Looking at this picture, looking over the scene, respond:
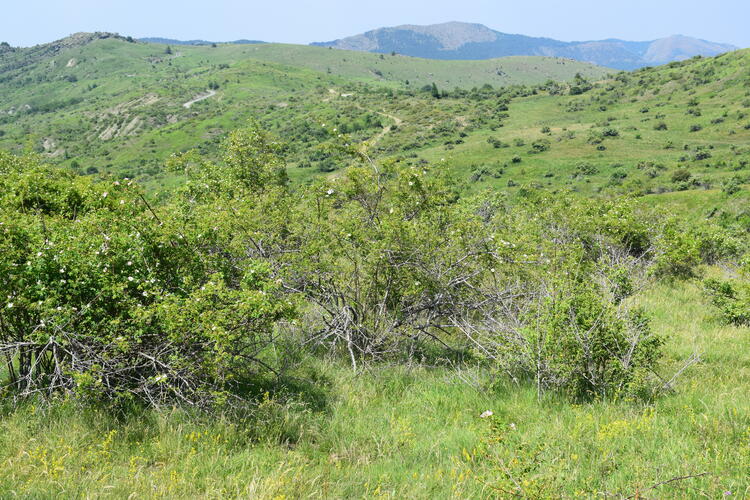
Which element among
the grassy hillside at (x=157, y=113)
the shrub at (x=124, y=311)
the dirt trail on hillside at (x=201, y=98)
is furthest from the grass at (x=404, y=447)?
the dirt trail on hillside at (x=201, y=98)

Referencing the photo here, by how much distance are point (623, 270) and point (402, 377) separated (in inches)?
147

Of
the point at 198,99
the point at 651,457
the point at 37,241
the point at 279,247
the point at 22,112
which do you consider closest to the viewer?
the point at 651,457

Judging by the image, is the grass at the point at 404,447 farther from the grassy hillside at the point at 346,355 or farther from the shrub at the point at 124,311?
the shrub at the point at 124,311

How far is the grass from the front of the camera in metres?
3.45

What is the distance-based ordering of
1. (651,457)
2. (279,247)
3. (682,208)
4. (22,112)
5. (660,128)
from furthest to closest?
1. (22,112)
2. (660,128)
3. (682,208)
4. (279,247)
5. (651,457)

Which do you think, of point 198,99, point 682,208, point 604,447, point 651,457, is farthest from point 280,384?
point 198,99

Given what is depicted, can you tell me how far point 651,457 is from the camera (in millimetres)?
3896

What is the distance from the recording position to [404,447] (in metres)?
4.39

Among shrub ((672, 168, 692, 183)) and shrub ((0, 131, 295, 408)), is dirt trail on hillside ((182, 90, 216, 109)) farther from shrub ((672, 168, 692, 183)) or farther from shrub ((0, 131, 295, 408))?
shrub ((0, 131, 295, 408))

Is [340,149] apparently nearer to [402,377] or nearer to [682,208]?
[402,377]

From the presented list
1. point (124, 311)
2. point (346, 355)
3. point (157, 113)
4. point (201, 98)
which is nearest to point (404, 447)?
point (346, 355)

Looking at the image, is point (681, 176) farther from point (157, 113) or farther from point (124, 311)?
point (157, 113)

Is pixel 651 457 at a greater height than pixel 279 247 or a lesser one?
lesser

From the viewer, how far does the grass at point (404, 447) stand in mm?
3449
